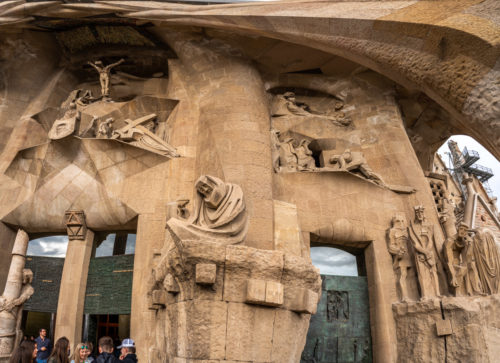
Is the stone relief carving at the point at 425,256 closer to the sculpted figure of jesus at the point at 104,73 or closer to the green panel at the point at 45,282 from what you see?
the green panel at the point at 45,282

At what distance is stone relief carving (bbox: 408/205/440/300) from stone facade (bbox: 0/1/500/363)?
0.03 meters

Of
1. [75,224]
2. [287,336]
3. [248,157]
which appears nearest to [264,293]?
[287,336]

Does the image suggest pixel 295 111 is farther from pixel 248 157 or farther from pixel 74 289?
pixel 74 289

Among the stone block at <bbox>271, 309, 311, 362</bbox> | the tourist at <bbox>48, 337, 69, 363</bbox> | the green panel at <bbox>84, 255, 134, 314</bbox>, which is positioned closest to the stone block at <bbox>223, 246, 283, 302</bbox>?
the stone block at <bbox>271, 309, 311, 362</bbox>

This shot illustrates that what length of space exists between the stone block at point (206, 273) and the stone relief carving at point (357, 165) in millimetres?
4771

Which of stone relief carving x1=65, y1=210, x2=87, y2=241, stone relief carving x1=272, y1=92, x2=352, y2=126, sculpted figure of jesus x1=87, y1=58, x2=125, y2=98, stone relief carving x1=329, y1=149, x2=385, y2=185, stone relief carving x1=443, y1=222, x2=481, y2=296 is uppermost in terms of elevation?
sculpted figure of jesus x1=87, y1=58, x2=125, y2=98

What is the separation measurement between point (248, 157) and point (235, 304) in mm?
3200

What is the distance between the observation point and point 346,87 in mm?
9688

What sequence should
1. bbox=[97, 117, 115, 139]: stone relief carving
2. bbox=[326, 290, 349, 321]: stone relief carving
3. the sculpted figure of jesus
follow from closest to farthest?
bbox=[326, 290, 349, 321]: stone relief carving → bbox=[97, 117, 115, 139]: stone relief carving → the sculpted figure of jesus

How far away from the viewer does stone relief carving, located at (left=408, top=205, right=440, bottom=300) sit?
696 centimetres

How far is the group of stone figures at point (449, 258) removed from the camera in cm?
688

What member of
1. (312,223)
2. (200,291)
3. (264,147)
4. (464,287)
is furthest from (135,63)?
(464,287)

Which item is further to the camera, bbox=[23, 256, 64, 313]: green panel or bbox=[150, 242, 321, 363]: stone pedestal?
bbox=[23, 256, 64, 313]: green panel

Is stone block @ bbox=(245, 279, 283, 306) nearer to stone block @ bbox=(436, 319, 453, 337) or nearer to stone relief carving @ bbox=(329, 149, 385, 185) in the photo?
stone block @ bbox=(436, 319, 453, 337)
